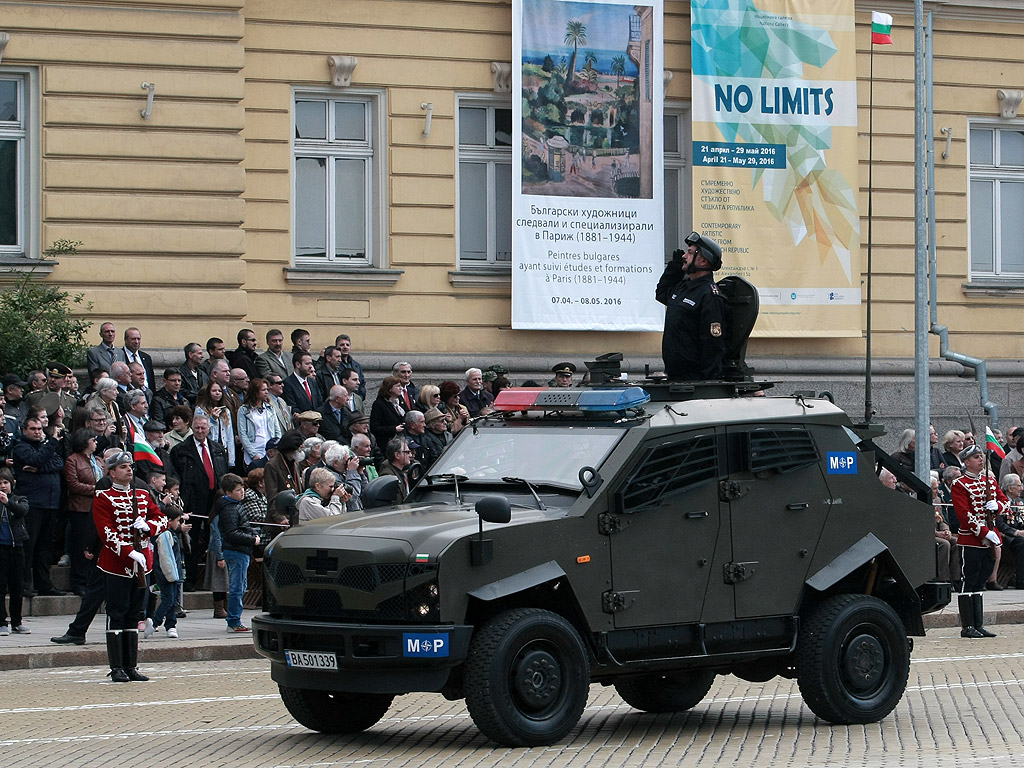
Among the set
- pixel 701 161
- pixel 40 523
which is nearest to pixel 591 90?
pixel 701 161

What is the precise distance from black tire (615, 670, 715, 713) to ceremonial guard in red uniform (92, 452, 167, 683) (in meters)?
4.66

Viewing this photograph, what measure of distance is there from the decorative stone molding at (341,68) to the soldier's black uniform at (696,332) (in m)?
13.3

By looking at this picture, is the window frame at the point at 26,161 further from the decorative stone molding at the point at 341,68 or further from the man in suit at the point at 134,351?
the decorative stone molding at the point at 341,68

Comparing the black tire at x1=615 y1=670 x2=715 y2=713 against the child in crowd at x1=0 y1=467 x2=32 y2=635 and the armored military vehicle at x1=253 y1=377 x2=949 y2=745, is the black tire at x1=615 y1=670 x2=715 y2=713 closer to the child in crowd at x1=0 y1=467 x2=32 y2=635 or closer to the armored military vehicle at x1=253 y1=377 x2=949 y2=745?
the armored military vehicle at x1=253 y1=377 x2=949 y2=745

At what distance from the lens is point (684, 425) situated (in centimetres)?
1122

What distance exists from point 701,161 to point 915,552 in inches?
585

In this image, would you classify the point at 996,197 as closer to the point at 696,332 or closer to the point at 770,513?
the point at 696,332

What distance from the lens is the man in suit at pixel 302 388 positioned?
21.4m

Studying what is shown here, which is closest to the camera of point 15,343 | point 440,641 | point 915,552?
point 440,641

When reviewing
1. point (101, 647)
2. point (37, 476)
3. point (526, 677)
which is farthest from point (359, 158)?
point (526, 677)

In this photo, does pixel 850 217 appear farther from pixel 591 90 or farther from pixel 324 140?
pixel 324 140

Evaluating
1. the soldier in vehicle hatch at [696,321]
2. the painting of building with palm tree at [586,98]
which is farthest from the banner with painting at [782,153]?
the soldier in vehicle hatch at [696,321]

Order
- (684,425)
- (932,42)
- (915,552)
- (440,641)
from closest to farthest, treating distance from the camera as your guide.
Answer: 1. (440,641)
2. (684,425)
3. (915,552)
4. (932,42)

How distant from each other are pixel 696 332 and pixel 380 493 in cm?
253
